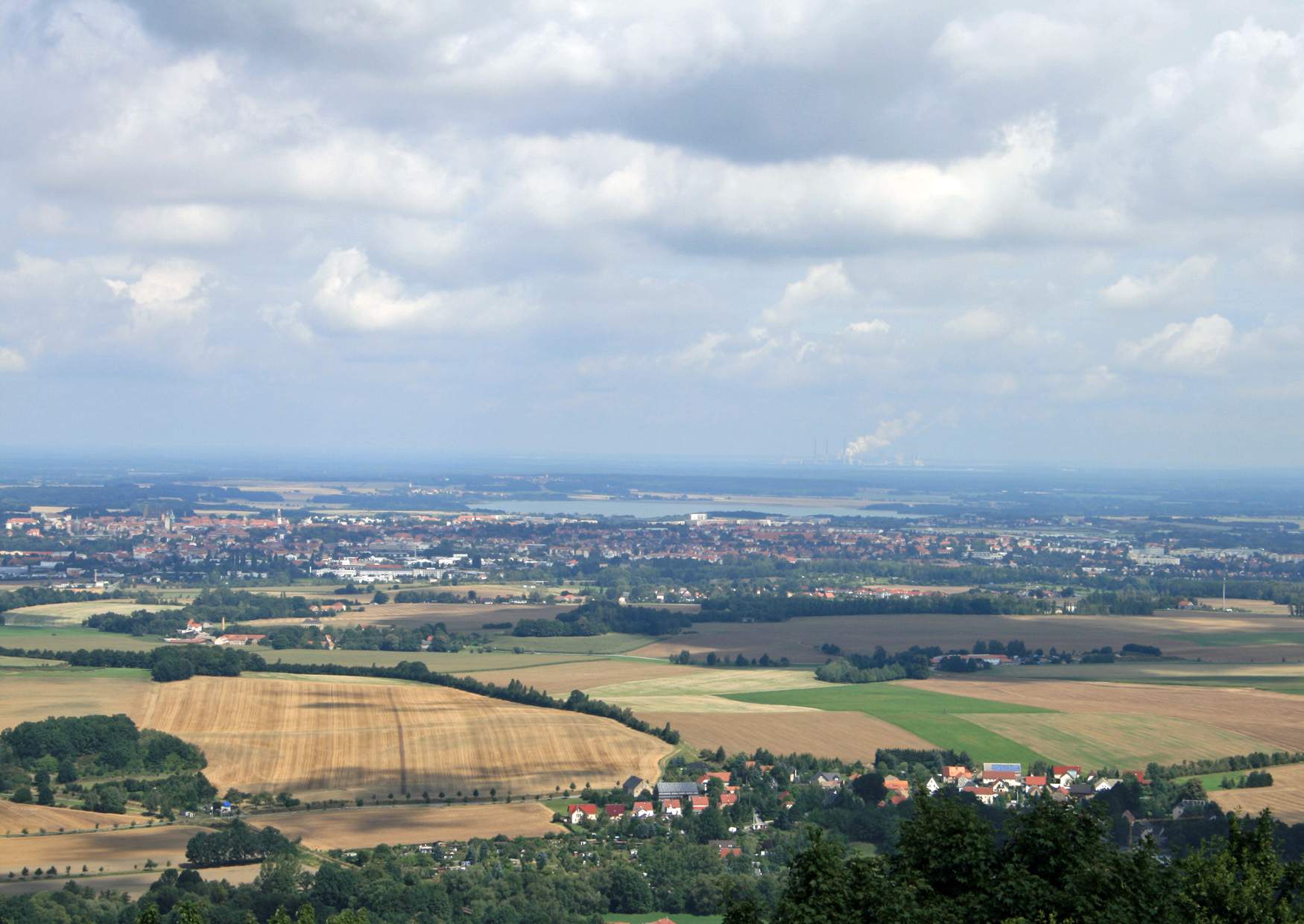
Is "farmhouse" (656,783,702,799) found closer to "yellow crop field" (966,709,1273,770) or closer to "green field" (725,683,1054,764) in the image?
"green field" (725,683,1054,764)

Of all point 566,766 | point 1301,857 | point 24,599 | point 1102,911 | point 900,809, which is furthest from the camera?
point 24,599

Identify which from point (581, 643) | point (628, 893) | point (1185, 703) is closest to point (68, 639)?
point (581, 643)

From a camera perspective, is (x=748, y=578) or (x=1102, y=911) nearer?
(x=1102, y=911)

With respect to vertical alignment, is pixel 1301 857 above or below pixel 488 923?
above

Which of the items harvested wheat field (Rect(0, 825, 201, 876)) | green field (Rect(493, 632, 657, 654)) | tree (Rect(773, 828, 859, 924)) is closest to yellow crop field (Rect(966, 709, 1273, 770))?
green field (Rect(493, 632, 657, 654))

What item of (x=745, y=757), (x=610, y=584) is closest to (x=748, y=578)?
(x=610, y=584)

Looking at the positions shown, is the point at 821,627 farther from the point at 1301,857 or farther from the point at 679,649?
the point at 1301,857
